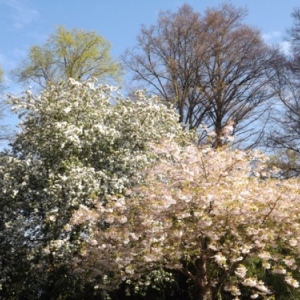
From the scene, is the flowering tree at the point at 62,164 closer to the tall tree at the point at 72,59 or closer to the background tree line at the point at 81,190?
the background tree line at the point at 81,190

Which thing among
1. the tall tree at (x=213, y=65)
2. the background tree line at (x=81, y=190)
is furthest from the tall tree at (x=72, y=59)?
the background tree line at (x=81, y=190)

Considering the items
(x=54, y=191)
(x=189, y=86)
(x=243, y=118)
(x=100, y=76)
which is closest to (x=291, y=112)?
(x=243, y=118)

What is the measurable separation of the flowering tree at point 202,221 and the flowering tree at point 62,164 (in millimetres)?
1014

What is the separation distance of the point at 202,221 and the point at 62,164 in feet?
10.3

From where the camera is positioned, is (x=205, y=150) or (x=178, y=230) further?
(x=205, y=150)

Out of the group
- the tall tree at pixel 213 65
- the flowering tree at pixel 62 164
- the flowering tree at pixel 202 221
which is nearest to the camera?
the flowering tree at pixel 202 221

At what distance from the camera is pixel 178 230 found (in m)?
6.45

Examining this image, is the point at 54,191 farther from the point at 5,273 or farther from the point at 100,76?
the point at 100,76

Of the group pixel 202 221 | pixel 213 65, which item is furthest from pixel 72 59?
pixel 202 221

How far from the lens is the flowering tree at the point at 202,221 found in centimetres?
635

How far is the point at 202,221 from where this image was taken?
6.29m

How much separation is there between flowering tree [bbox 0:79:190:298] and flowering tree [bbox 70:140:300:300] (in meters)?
1.01

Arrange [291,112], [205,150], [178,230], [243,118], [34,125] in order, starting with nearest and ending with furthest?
[178,230] < [205,150] < [34,125] < [291,112] < [243,118]

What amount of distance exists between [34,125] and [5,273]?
2.80 metres
